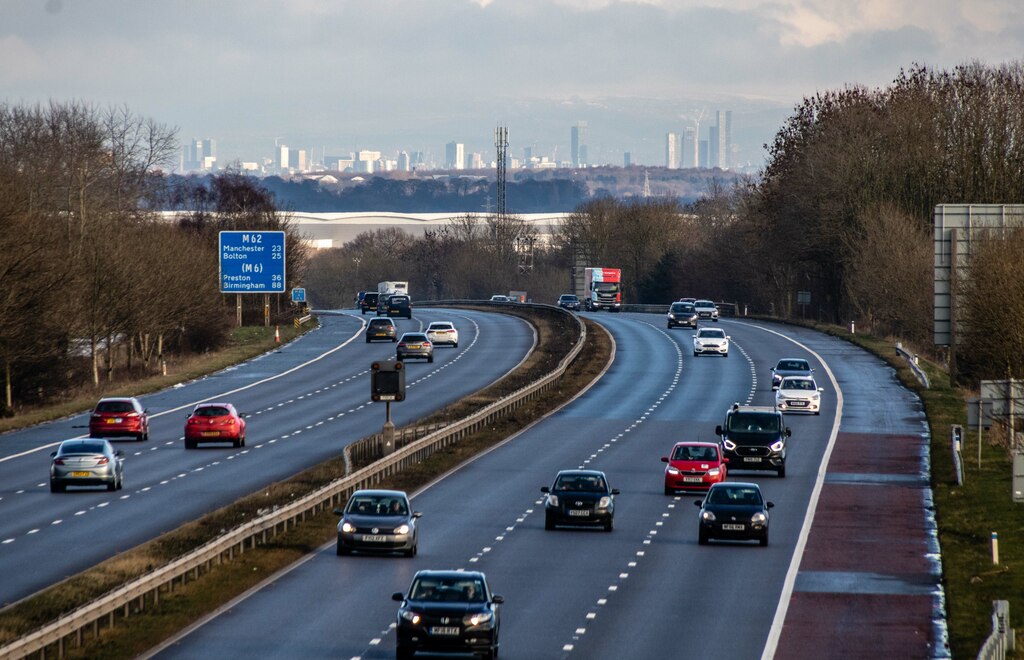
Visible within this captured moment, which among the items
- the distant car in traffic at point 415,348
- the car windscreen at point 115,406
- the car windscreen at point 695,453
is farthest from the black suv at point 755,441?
the distant car in traffic at point 415,348

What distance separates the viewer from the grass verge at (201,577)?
2598cm

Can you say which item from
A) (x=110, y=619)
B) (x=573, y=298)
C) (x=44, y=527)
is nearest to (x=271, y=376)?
(x=44, y=527)

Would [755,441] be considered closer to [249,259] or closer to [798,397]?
[798,397]

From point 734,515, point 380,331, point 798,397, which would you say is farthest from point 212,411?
point 380,331

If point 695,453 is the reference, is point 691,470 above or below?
below

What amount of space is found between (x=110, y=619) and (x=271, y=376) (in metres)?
59.3

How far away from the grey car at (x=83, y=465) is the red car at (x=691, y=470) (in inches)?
596

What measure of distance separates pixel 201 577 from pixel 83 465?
14133mm

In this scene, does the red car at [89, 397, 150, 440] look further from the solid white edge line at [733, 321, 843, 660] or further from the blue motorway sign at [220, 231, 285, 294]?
the blue motorway sign at [220, 231, 285, 294]

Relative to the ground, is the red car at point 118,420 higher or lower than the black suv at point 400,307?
lower

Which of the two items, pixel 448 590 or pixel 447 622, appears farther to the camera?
pixel 448 590

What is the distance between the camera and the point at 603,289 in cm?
15500

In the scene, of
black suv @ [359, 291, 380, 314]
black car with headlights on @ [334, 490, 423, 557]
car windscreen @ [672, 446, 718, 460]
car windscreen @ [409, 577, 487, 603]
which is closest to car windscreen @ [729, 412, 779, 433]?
car windscreen @ [672, 446, 718, 460]

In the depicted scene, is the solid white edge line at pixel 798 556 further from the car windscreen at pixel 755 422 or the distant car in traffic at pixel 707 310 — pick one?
the distant car in traffic at pixel 707 310
